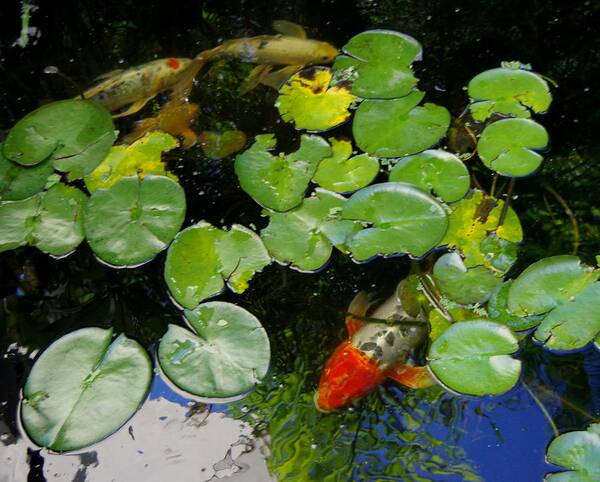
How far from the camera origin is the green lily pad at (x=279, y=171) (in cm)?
161

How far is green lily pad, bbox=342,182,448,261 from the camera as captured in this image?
59.5 inches

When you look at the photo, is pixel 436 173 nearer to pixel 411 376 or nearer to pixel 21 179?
pixel 411 376

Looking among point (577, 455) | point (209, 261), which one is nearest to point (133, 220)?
point (209, 261)

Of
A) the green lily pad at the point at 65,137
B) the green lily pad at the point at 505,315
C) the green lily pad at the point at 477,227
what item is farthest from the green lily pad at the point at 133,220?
the green lily pad at the point at 505,315

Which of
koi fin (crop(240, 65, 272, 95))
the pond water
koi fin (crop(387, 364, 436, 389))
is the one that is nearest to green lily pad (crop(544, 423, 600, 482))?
the pond water

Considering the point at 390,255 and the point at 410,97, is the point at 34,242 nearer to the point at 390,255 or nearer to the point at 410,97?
the point at 390,255

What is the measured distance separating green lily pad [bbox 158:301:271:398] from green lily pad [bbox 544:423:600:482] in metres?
0.68

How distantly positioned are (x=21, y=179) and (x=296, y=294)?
84cm

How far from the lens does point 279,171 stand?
1.67 metres

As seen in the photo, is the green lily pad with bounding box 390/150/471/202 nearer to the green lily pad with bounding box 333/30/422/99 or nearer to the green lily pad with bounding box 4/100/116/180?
the green lily pad with bounding box 333/30/422/99

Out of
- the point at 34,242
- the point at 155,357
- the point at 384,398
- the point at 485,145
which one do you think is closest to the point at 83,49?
the point at 34,242

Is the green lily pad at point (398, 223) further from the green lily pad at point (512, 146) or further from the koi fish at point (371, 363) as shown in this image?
the green lily pad at point (512, 146)

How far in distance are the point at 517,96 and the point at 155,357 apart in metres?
1.28

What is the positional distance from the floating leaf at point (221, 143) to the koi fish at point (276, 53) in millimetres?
217
